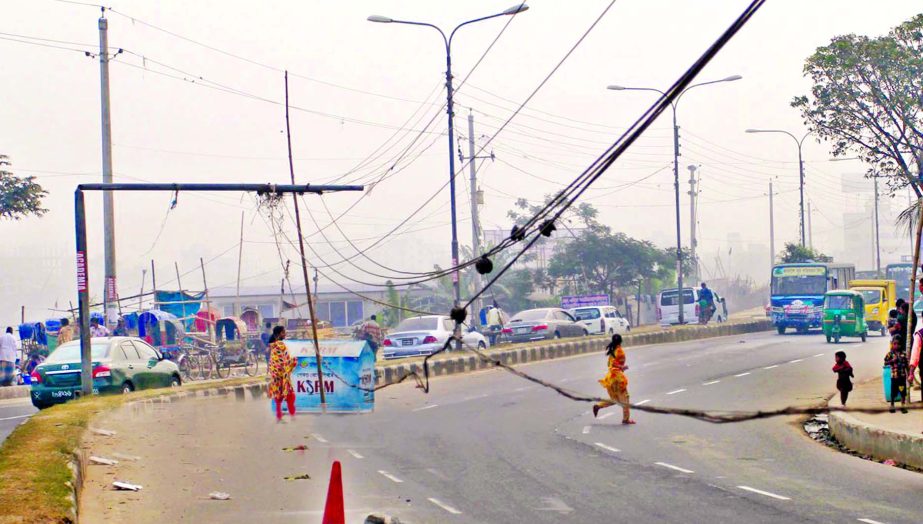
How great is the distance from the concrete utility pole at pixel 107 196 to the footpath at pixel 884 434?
1891cm

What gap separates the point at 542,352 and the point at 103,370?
1699cm

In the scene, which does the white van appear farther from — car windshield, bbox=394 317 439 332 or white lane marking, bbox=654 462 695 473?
white lane marking, bbox=654 462 695 473

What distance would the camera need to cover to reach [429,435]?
1694 centimetres

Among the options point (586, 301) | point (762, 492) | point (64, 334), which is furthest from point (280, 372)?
point (586, 301)

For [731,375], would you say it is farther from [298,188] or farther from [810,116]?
[298,188]

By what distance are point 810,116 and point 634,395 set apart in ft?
48.5

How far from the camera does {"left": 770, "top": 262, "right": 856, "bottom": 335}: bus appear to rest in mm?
47719

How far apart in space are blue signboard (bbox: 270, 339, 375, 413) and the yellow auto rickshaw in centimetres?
3314

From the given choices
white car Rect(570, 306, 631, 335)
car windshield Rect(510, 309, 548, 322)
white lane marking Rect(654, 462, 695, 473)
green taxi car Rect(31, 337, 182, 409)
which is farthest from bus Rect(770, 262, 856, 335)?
white lane marking Rect(654, 462, 695, 473)

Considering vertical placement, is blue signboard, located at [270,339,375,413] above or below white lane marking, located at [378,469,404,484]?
above

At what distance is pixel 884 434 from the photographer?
14023 millimetres

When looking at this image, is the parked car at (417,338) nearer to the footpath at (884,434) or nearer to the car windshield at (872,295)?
the footpath at (884,434)

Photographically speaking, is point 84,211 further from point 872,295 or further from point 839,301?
point 872,295

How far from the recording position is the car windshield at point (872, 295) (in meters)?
46.4
